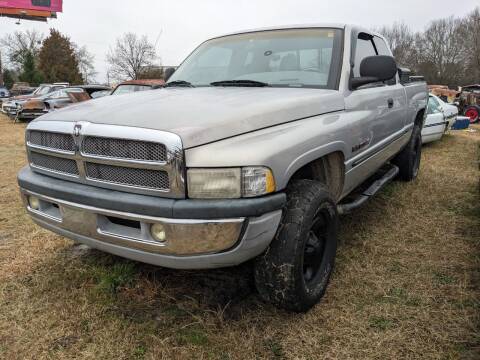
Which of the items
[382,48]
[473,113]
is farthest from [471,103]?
[382,48]

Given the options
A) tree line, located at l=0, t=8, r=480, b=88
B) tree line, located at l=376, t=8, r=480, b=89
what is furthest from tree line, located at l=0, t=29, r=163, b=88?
tree line, located at l=376, t=8, r=480, b=89

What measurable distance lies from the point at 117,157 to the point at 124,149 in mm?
63

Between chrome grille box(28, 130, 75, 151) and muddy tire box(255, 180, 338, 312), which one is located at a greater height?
chrome grille box(28, 130, 75, 151)

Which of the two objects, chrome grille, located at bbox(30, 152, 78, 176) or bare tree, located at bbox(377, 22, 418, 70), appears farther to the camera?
bare tree, located at bbox(377, 22, 418, 70)

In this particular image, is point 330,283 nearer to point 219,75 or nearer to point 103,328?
point 103,328

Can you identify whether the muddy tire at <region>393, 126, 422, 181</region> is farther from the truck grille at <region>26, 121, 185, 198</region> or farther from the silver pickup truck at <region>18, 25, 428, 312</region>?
the truck grille at <region>26, 121, 185, 198</region>

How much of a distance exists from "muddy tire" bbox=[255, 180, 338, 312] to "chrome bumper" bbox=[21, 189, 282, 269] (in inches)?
5.1

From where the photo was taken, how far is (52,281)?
2.87 meters

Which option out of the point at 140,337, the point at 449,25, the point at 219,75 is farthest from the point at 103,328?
the point at 449,25

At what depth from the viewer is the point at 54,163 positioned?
2.42 m

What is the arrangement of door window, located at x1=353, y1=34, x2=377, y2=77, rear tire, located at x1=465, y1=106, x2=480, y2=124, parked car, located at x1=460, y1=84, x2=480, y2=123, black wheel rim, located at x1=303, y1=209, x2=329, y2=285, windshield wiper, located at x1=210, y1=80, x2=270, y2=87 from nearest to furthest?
black wheel rim, located at x1=303, y1=209, x2=329, y2=285 → windshield wiper, located at x1=210, y1=80, x2=270, y2=87 → door window, located at x1=353, y1=34, x2=377, y2=77 → rear tire, located at x1=465, y1=106, x2=480, y2=124 → parked car, located at x1=460, y1=84, x2=480, y2=123

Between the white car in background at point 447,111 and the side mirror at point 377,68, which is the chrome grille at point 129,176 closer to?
the side mirror at point 377,68

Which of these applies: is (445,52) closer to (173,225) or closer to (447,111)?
(447,111)

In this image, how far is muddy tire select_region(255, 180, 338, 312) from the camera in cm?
215
